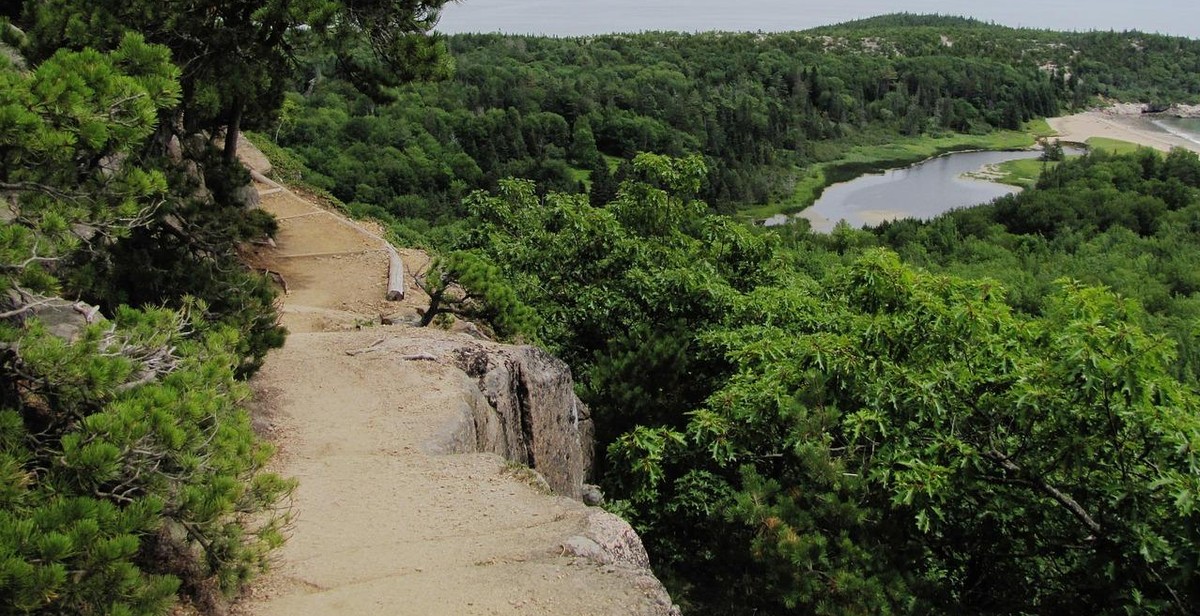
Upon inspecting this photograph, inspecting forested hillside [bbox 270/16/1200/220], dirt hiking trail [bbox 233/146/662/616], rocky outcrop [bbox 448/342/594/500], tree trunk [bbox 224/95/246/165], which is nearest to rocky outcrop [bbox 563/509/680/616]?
dirt hiking trail [bbox 233/146/662/616]

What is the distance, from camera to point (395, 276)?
17656 millimetres

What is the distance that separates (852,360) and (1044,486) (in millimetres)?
2142

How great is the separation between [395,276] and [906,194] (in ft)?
289

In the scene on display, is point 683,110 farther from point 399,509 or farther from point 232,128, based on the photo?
point 399,509

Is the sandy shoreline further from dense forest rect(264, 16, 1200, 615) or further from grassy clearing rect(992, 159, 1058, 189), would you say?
dense forest rect(264, 16, 1200, 615)

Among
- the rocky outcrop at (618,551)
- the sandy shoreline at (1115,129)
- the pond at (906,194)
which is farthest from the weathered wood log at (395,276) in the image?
the sandy shoreline at (1115,129)

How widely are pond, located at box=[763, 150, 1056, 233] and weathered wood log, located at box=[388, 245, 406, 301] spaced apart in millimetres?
65810

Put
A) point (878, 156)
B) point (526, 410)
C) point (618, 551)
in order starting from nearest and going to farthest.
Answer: point (618, 551) → point (526, 410) → point (878, 156)

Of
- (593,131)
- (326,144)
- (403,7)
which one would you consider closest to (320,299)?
(403,7)

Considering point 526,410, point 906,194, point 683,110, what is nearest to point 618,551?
point 526,410

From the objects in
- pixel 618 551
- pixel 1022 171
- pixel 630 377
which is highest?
pixel 618 551

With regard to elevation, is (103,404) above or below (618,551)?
above

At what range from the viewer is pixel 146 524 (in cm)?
493

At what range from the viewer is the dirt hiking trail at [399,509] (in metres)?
6.93
